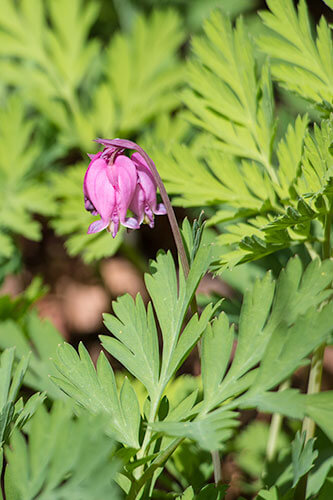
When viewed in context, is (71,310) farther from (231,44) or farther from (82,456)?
(82,456)

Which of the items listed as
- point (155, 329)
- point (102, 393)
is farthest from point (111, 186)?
point (102, 393)

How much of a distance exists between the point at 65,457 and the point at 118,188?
1.74ft

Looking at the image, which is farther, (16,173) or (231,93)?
(16,173)

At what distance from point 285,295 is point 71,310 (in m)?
1.82

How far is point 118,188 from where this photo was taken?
106cm

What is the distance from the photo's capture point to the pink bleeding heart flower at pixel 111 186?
3.48ft

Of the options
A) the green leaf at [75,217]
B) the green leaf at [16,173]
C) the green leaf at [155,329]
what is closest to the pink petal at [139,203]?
the green leaf at [155,329]

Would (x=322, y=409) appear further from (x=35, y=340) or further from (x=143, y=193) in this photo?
(x=35, y=340)

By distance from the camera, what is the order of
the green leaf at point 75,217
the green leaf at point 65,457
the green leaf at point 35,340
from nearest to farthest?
the green leaf at point 65,457 < the green leaf at point 35,340 < the green leaf at point 75,217

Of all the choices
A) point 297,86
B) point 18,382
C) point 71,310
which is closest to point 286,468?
point 18,382

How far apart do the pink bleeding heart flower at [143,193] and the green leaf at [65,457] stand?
0.48 m

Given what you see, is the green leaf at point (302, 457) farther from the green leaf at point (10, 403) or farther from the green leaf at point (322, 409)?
the green leaf at point (10, 403)

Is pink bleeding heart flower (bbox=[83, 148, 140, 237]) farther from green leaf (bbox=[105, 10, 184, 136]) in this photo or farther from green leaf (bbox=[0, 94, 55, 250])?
green leaf (bbox=[105, 10, 184, 136])

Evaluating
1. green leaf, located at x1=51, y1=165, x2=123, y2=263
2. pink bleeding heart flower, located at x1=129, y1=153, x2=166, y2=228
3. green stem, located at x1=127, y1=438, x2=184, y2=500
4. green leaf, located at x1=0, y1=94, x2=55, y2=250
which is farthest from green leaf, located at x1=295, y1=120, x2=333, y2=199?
green leaf, located at x1=0, y1=94, x2=55, y2=250
